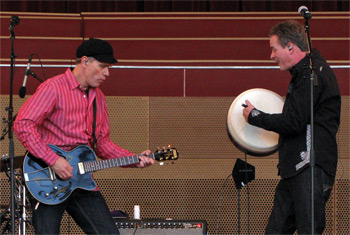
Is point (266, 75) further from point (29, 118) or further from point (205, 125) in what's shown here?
point (29, 118)

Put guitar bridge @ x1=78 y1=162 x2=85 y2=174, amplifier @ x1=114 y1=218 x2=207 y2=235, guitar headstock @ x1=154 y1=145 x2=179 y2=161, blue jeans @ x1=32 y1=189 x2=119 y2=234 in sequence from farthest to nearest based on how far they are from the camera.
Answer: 1. amplifier @ x1=114 y1=218 x2=207 y2=235
2. guitar headstock @ x1=154 y1=145 x2=179 y2=161
3. guitar bridge @ x1=78 y1=162 x2=85 y2=174
4. blue jeans @ x1=32 y1=189 x2=119 y2=234

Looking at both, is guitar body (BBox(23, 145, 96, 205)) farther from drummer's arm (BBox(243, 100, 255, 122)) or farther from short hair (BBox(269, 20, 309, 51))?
short hair (BBox(269, 20, 309, 51))

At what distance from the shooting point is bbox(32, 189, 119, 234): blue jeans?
11.4 feet

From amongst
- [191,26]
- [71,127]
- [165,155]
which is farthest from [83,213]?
[191,26]

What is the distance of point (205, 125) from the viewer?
6.35m

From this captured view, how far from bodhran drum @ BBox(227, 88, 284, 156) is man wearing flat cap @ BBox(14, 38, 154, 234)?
2.17ft

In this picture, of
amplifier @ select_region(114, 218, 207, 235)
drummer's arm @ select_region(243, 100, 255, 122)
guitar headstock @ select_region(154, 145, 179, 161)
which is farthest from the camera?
amplifier @ select_region(114, 218, 207, 235)

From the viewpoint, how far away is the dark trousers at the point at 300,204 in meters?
3.51

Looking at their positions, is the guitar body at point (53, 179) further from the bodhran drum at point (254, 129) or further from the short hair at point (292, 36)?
the short hair at point (292, 36)

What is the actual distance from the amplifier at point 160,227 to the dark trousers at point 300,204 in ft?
4.77

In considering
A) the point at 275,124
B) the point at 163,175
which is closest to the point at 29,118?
the point at 275,124

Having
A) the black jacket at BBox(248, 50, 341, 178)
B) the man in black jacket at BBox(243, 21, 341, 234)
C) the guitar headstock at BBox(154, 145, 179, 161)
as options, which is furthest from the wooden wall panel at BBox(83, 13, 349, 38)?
the black jacket at BBox(248, 50, 341, 178)

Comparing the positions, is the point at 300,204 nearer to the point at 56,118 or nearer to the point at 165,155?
the point at 165,155

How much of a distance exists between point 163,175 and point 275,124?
280 cm
